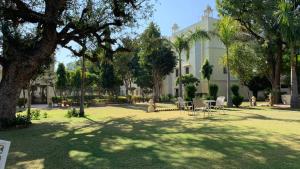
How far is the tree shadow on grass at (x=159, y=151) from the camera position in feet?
19.1

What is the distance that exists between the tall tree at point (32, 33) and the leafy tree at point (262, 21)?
39.4 ft

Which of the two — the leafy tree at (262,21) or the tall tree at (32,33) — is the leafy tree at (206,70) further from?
the tall tree at (32,33)

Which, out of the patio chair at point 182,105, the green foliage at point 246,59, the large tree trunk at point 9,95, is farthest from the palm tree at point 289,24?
the large tree trunk at point 9,95

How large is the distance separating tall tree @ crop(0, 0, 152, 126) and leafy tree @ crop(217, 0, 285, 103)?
473 inches

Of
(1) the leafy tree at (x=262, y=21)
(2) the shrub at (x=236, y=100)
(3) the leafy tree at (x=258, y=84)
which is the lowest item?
(2) the shrub at (x=236, y=100)

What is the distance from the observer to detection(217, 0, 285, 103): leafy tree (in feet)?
79.8

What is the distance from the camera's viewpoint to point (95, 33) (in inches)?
608

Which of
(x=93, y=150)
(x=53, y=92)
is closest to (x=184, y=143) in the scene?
(x=93, y=150)

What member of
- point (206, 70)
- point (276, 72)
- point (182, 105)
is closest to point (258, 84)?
point (206, 70)

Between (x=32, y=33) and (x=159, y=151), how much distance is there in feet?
36.0

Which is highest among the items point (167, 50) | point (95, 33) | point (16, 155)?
point (167, 50)

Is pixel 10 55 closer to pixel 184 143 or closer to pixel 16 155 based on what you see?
pixel 16 155

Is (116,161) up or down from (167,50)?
down

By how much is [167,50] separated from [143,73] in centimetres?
703
